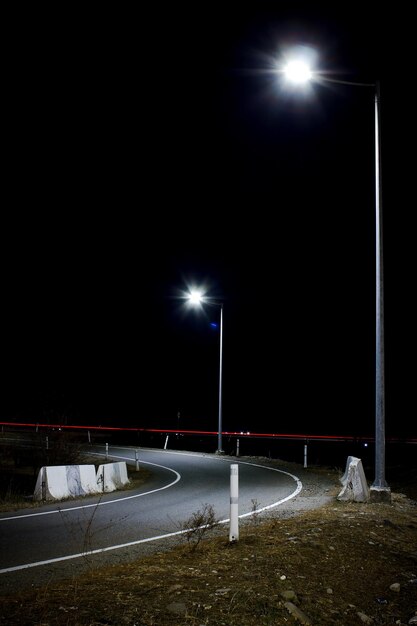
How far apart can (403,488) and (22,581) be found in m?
13.1

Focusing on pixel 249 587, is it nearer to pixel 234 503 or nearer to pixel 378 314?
pixel 234 503

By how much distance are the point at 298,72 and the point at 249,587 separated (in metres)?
9.96

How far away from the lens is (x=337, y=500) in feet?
38.2

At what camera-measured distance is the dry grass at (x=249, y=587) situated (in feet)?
15.4

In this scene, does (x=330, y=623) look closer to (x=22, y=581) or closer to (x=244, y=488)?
(x=22, y=581)

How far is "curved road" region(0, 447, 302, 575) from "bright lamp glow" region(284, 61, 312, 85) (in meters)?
8.48

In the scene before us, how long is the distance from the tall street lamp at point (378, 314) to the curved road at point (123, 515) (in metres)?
2.34

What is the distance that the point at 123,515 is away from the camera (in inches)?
428

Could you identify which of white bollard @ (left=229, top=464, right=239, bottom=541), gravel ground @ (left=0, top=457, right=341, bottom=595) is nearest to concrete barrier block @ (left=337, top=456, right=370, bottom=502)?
gravel ground @ (left=0, top=457, right=341, bottom=595)

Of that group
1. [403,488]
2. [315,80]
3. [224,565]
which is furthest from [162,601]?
[403,488]

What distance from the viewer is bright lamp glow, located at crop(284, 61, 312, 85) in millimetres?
11406

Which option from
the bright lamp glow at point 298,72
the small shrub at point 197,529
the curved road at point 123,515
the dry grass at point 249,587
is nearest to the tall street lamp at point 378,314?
the bright lamp glow at point 298,72

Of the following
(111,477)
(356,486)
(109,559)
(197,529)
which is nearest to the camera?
(109,559)

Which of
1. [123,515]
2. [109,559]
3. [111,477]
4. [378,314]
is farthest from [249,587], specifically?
[111,477]
